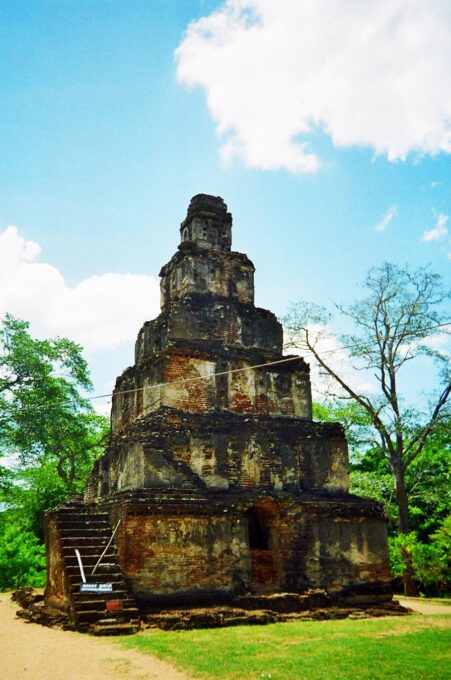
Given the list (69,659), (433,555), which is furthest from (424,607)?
(69,659)

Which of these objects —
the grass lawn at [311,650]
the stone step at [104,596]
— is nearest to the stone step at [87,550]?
the stone step at [104,596]

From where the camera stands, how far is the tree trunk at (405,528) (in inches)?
778

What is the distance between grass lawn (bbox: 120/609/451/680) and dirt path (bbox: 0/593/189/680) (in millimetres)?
359

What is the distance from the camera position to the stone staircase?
10977 millimetres

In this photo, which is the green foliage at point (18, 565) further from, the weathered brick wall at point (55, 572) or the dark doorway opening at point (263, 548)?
the dark doorway opening at point (263, 548)

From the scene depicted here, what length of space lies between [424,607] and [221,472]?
6865 millimetres

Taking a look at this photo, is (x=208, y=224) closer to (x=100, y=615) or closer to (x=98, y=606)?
(x=98, y=606)

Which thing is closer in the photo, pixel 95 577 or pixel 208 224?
pixel 95 577

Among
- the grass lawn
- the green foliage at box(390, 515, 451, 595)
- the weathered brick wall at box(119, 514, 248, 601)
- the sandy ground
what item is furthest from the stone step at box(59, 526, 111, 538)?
the green foliage at box(390, 515, 451, 595)

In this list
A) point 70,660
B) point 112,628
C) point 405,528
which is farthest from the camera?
point 405,528

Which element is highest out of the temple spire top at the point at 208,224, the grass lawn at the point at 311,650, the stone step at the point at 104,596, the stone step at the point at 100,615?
the temple spire top at the point at 208,224

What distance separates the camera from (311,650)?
9.09 meters

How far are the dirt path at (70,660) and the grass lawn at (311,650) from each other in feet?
1.18

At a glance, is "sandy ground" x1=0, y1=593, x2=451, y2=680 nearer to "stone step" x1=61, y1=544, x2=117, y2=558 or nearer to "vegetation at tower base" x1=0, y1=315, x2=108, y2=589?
"stone step" x1=61, y1=544, x2=117, y2=558
